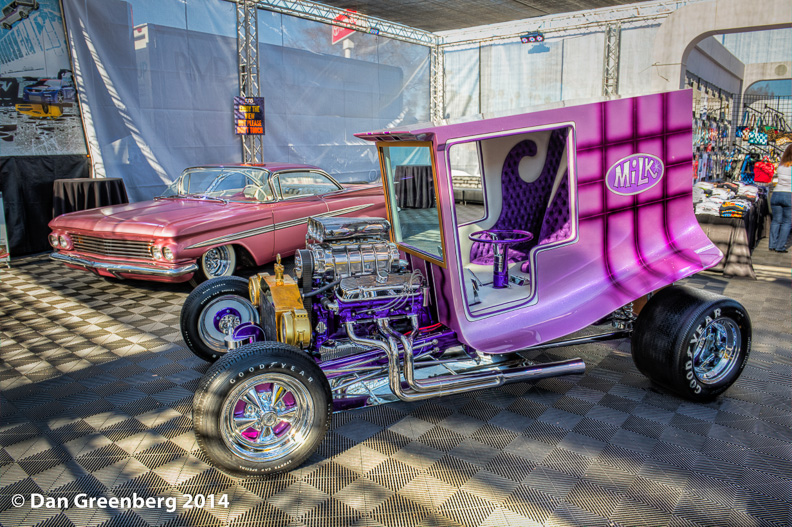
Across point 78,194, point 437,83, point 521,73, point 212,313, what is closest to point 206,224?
point 212,313

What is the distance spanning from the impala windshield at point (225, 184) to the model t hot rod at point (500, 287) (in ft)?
10.9

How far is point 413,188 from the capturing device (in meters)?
3.40

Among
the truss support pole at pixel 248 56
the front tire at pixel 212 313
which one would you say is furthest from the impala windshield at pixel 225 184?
the truss support pole at pixel 248 56

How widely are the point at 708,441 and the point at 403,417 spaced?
1.82m

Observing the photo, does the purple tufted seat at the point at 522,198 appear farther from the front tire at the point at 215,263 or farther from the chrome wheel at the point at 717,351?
the front tire at the point at 215,263

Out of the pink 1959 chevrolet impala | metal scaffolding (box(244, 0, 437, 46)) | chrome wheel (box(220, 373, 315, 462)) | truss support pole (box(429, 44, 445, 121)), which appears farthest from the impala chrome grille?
truss support pole (box(429, 44, 445, 121))

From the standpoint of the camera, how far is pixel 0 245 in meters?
7.74

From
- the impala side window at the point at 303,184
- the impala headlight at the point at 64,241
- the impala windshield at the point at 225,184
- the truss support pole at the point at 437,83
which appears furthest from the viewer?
the truss support pole at the point at 437,83

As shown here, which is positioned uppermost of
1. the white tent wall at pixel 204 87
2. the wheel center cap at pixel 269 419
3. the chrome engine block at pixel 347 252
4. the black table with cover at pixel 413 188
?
the white tent wall at pixel 204 87

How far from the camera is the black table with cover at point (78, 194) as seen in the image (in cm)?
878

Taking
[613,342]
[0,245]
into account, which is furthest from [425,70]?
[613,342]

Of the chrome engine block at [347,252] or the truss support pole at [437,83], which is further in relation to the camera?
the truss support pole at [437,83]

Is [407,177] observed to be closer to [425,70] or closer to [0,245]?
[0,245]

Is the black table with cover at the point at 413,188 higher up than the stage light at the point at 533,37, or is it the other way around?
the stage light at the point at 533,37
